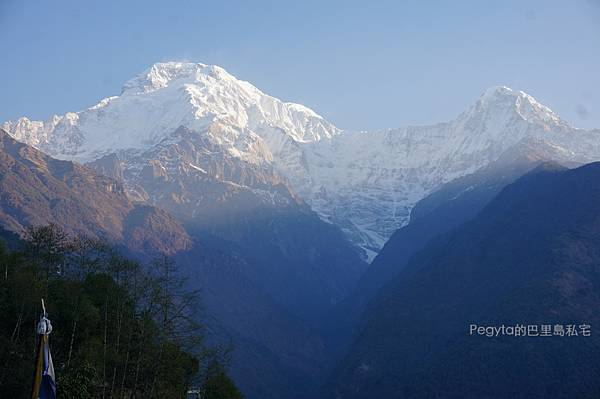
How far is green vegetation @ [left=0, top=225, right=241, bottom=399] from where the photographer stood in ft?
243

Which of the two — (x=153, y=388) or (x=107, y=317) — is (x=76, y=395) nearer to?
(x=153, y=388)

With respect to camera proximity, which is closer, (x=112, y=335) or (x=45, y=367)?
(x=45, y=367)

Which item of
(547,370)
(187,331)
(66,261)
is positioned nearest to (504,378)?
(547,370)

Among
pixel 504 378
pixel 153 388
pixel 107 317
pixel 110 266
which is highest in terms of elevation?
pixel 504 378

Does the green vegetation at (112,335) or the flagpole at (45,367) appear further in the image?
the green vegetation at (112,335)

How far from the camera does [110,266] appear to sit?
311 ft

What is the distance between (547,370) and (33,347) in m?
141

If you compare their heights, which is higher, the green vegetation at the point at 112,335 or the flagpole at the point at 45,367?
the green vegetation at the point at 112,335

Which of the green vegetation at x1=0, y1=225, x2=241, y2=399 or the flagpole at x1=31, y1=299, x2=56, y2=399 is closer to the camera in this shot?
the flagpole at x1=31, y1=299, x2=56, y2=399

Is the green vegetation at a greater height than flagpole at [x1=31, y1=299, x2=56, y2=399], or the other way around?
the green vegetation

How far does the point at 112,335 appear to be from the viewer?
283 ft

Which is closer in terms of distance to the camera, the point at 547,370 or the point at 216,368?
the point at 216,368

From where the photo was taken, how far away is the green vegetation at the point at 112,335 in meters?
74.1

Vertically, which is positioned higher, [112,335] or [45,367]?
[112,335]
